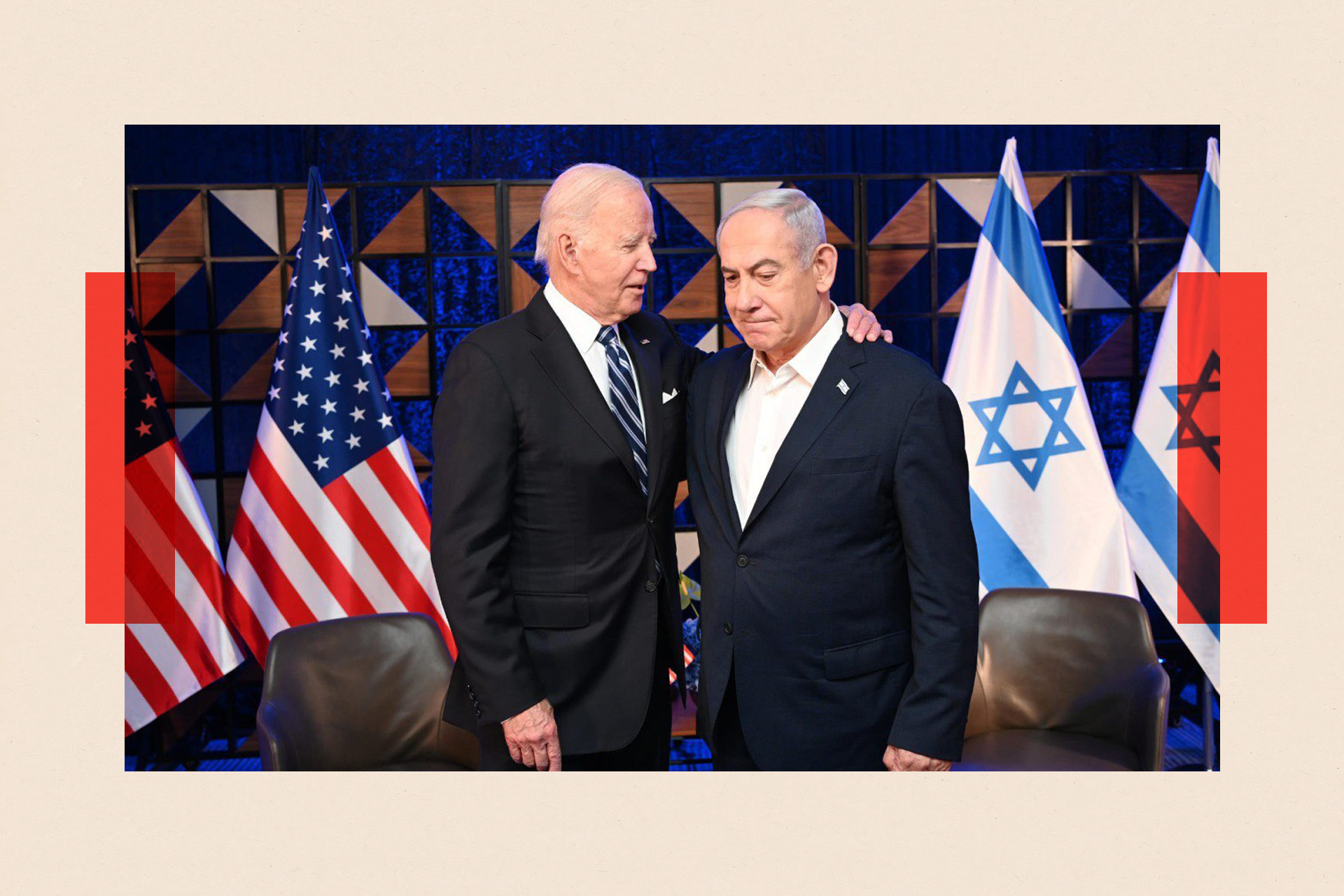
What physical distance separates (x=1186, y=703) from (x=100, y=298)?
16.0 feet

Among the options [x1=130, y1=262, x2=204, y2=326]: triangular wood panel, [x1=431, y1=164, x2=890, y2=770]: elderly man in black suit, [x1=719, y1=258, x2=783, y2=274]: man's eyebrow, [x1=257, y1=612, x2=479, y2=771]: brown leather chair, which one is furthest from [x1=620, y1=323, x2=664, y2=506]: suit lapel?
[x1=130, y1=262, x2=204, y2=326]: triangular wood panel

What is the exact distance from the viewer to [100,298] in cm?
367

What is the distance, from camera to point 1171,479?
4117 millimetres

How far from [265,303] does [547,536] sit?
2.92 metres

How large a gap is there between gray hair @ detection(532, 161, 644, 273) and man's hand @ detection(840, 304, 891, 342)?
0.52m

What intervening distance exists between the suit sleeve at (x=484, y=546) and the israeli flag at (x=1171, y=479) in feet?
9.58

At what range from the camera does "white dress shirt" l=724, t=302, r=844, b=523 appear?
212cm

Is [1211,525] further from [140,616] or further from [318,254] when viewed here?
[140,616]

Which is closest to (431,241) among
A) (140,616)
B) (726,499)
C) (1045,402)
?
(140,616)

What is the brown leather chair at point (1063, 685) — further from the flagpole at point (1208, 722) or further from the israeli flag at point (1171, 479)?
the flagpole at point (1208, 722)

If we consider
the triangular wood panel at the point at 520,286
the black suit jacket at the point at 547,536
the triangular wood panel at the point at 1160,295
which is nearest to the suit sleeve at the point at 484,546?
the black suit jacket at the point at 547,536

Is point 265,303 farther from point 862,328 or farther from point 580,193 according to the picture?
point 862,328

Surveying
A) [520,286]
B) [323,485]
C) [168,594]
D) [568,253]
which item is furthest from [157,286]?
[568,253]

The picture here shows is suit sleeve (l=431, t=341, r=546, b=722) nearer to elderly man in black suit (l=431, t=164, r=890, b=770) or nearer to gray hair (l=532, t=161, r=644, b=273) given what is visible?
elderly man in black suit (l=431, t=164, r=890, b=770)
